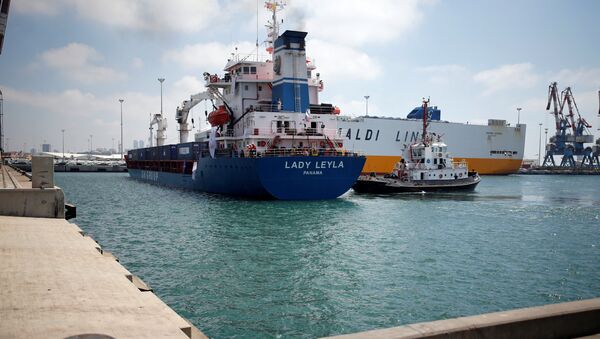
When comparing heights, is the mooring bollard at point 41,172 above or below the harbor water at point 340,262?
above

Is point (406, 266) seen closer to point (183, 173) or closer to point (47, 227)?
point (47, 227)

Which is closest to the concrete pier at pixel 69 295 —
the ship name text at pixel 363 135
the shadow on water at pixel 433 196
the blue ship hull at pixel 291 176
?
the blue ship hull at pixel 291 176

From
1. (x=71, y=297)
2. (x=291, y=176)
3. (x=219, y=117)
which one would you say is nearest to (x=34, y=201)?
(x=71, y=297)

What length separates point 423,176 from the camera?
41281mm

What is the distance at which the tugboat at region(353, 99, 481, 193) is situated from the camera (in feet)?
132

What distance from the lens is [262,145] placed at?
31281 millimetres

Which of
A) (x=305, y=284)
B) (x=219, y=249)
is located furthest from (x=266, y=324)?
(x=219, y=249)

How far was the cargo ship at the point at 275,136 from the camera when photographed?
28906 mm

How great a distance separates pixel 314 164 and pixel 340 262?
1514 centimetres

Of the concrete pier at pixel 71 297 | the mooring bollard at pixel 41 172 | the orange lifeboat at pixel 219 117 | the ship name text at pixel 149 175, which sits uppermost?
the orange lifeboat at pixel 219 117

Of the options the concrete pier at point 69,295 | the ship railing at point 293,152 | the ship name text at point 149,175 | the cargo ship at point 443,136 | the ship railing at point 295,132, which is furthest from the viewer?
the cargo ship at point 443,136

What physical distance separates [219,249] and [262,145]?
1606 centimetres

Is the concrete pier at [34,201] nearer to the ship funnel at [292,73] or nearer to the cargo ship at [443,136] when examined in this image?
the ship funnel at [292,73]

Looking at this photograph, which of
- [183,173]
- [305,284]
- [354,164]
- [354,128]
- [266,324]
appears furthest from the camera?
[354,128]
